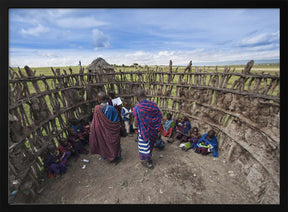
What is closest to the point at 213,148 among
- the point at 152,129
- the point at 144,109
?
the point at 152,129

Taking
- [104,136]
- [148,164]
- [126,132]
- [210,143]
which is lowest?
[148,164]

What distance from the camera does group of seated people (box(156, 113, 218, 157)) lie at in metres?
4.44

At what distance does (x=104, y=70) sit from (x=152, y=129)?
393 centimetres

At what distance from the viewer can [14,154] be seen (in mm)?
2607

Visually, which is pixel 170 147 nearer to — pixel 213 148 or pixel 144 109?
pixel 213 148

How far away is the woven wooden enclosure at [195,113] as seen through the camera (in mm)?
2723

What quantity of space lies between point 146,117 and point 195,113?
2.51 meters

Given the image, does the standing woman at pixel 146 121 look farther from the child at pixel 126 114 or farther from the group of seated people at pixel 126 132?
the child at pixel 126 114

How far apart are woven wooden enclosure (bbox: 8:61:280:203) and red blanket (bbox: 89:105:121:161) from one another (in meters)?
1.20

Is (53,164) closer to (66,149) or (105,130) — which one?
(66,149)

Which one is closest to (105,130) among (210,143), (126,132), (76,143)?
(76,143)

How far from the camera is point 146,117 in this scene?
140 inches

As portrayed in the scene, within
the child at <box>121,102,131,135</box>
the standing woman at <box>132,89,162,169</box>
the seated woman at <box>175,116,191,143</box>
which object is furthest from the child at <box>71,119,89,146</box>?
the seated woman at <box>175,116,191,143</box>

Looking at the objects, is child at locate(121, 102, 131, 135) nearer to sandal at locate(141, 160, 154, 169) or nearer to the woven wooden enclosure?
the woven wooden enclosure
